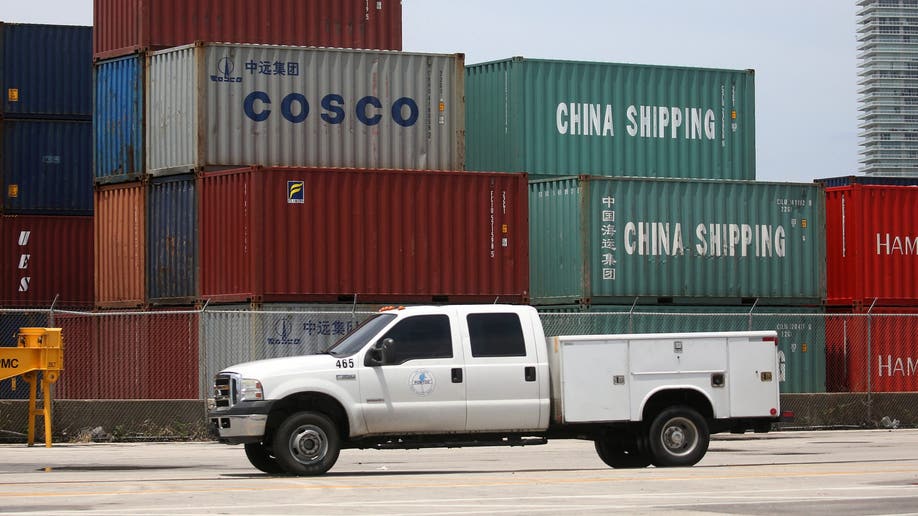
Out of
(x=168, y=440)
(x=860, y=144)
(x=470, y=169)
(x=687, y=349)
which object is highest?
(x=860, y=144)

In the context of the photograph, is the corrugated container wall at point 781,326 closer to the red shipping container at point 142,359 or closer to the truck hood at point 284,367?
the red shipping container at point 142,359

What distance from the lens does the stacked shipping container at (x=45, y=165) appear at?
117 ft

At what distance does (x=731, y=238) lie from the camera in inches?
1219

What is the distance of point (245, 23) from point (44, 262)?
8.13 meters

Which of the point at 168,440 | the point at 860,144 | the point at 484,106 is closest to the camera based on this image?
the point at 168,440

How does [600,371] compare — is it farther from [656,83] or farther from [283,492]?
[656,83]

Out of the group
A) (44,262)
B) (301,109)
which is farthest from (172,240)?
(44,262)

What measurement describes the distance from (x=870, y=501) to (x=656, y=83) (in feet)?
66.9

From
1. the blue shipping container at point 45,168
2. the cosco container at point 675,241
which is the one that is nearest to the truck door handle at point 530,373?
the cosco container at point 675,241

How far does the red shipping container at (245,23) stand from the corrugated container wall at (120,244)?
2.73 m

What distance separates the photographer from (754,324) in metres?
Answer: 30.3

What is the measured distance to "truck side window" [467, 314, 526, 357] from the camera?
17969 millimetres

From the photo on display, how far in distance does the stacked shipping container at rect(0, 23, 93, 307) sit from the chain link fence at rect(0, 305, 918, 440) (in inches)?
77.1

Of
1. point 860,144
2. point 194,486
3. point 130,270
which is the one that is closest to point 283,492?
point 194,486
